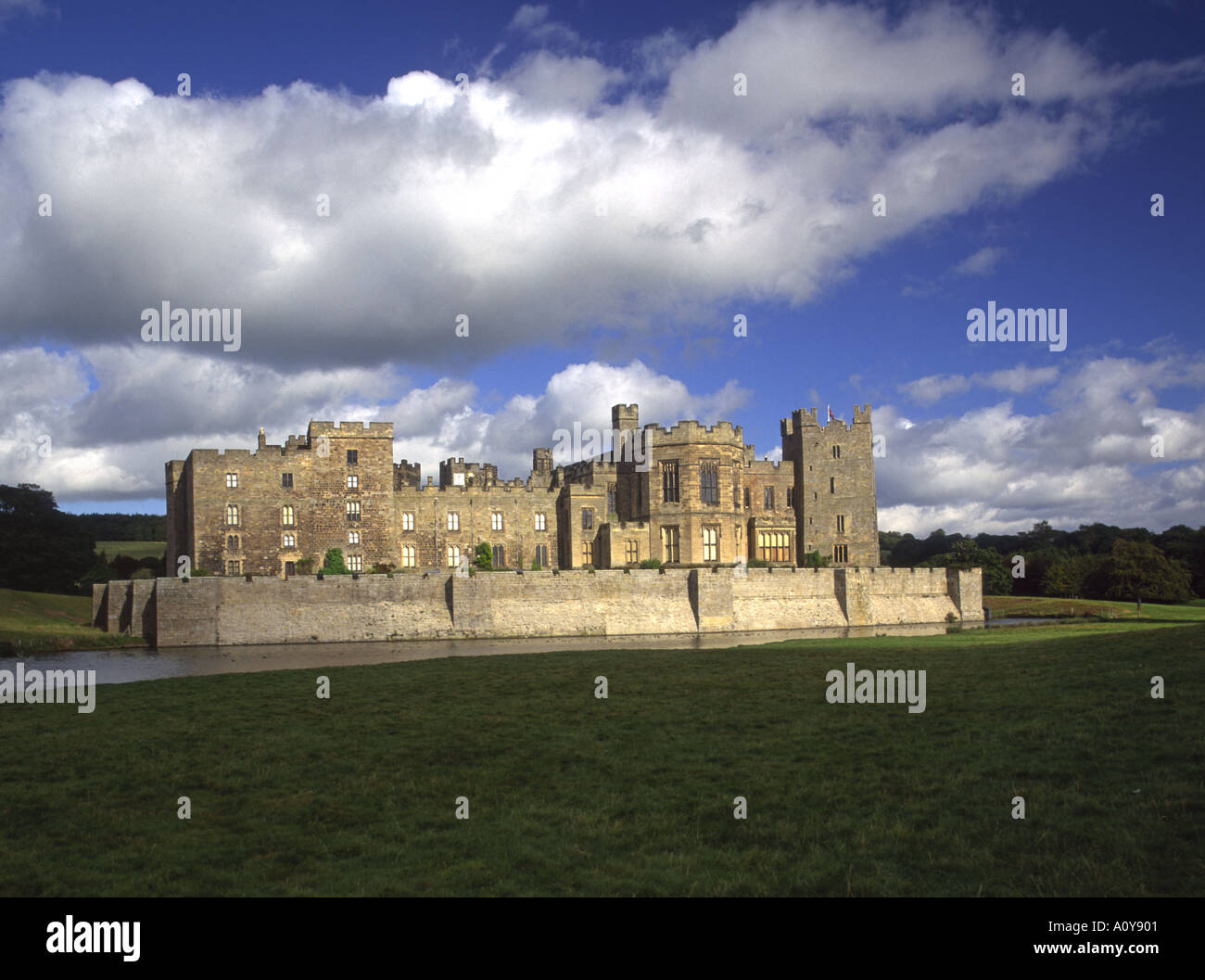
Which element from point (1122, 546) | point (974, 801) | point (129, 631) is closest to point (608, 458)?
point (129, 631)

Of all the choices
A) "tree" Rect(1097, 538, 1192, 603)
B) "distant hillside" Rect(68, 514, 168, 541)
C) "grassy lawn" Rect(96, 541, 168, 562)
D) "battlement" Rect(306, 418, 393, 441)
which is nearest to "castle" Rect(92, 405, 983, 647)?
"battlement" Rect(306, 418, 393, 441)

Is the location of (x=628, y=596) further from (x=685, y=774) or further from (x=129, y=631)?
(x=685, y=774)

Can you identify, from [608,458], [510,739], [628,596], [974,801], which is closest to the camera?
[974,801]

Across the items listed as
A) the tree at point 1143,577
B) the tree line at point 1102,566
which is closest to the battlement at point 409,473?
the tree line at point 1102,566

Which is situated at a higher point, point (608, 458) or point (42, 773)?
point (608, 458)

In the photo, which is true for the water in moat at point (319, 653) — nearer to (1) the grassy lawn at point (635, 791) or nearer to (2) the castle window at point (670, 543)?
(2) the castle window at point (670, 543)

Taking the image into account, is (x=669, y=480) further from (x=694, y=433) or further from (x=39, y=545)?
(x=39, y=545)

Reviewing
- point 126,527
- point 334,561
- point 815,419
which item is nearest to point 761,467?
point 815,419

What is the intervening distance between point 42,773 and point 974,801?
39.9 feet

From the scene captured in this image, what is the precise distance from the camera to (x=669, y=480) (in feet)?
205

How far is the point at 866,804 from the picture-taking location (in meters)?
10.6
